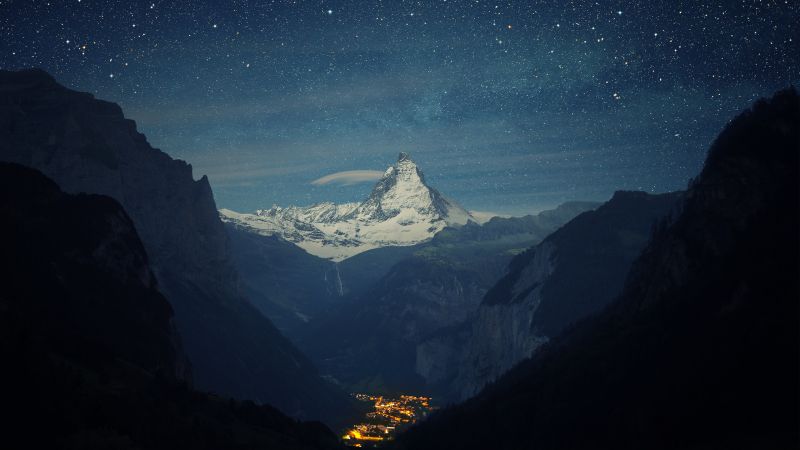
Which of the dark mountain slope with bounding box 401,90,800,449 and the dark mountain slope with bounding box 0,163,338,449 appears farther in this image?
the dark mountain slope with bounding box 401,90,800,449

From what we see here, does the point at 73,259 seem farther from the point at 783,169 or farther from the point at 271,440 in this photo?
the point at 783,169

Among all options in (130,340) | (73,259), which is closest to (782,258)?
(130,340)

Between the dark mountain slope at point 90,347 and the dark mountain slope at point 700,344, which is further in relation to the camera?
the dark mountain slope at point 700,344

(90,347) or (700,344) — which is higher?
(90,347)

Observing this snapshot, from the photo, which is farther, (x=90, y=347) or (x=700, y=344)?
(x=90, y=347)
